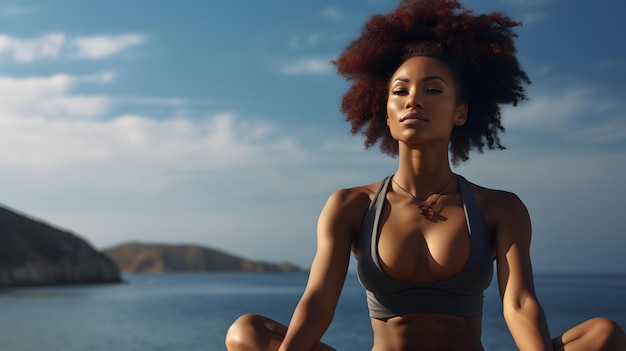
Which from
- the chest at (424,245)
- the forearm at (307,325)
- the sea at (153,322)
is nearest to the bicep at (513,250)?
the chest at (424,245)

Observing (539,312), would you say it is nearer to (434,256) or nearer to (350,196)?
(434,256)

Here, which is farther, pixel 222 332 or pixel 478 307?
pixel 222 332

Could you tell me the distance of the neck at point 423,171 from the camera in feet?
12.0

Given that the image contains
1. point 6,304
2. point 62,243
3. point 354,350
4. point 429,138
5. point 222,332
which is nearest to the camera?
point 429,138

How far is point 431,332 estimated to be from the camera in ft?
11.3

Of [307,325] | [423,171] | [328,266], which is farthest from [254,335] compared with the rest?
[423,171]

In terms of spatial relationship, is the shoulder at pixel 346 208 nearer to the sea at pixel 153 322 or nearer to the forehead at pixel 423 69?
the forehead at pixel 423 69

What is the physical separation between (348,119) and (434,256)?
87 centimetres

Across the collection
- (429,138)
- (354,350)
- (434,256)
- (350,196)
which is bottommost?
(354,350)

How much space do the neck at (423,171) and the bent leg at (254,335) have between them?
82 centimetres

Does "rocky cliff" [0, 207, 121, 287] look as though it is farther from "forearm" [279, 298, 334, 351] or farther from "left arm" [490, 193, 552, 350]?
"left arm" [490, 193, 552, 350]

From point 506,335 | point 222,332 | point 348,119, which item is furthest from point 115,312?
point 348,119

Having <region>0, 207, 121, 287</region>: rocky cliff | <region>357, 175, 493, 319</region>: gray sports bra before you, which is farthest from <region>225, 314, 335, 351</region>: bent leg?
<region>0, 207, 121, 287</region>: rocky cliff

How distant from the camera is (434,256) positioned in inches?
136
